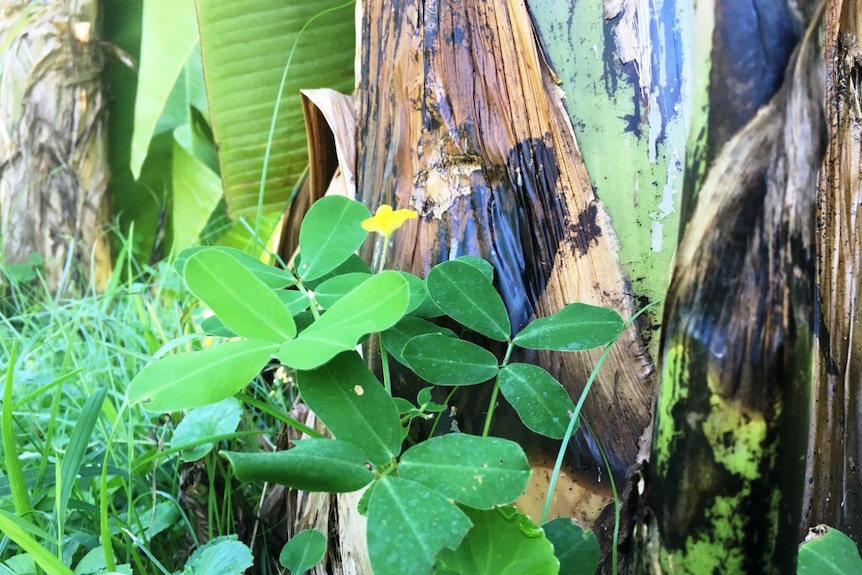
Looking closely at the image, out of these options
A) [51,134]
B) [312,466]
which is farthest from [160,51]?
[312,466]

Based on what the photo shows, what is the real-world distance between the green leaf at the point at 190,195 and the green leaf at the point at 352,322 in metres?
1.38

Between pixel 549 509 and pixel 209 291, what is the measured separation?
0.30 metres

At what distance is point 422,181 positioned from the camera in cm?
51

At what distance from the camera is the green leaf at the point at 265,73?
84cm

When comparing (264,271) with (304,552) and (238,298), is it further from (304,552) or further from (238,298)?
(304,552)

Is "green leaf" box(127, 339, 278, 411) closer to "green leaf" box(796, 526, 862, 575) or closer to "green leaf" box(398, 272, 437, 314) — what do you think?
"green leaf" box(398, 272, 437, 314)

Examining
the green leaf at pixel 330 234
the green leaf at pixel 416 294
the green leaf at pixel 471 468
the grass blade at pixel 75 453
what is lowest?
the grass blade at pixel 75 453

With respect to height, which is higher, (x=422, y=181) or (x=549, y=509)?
(x=422, y=181)

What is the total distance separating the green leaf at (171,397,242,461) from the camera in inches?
21.2

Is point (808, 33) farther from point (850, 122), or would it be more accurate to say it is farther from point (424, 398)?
point (424, 398)

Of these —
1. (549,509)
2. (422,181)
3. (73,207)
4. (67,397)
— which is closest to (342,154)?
(422,181)

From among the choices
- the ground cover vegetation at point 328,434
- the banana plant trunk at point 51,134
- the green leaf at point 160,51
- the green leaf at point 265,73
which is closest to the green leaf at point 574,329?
the ground cover vegetation at point 328,434

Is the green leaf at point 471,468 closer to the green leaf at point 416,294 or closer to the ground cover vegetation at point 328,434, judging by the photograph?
the ground cover vegetation at point 328,434

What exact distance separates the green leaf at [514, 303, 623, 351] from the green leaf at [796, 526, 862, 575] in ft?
0.56
